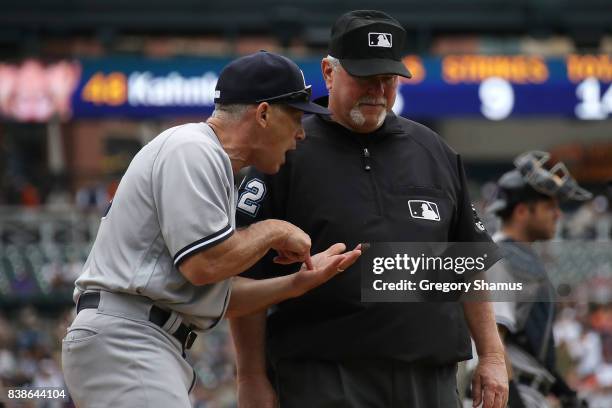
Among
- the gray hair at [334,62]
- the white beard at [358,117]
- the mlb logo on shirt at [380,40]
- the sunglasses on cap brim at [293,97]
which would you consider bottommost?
the white beard at [358,117]

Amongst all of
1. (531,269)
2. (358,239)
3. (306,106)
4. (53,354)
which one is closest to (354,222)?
(358,239)

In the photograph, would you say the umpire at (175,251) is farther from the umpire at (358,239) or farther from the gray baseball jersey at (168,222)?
the umpire at (358,239)

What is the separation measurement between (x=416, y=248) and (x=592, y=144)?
23669 millimetres

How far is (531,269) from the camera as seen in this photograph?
558cm

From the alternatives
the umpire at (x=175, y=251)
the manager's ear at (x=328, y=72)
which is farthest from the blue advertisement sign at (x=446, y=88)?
the umpire at (x=175, y=251)

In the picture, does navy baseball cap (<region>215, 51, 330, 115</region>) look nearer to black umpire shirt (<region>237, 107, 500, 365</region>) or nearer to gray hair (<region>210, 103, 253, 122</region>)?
gray hair (<region>210, 103, 253, 122</region>)

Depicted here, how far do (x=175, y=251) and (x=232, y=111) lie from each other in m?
0.55

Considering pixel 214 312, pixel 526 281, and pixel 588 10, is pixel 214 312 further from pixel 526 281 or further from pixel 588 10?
pixel 588 10

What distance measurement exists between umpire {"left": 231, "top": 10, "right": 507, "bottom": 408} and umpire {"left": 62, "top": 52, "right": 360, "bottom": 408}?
0.35 meters

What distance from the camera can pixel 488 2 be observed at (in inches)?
797

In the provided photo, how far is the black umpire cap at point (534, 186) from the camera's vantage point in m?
6.03

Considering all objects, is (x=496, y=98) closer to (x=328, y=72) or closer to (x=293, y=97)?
(x=328, y=72)

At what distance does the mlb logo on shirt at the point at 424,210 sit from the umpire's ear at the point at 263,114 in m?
0.71

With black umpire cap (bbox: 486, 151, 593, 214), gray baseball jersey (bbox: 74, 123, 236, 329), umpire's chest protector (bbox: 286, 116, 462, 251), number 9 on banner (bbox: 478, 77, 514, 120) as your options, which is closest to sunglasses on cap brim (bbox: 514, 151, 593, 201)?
black umpire cap (bbox: 486, 151, 593, 214)
